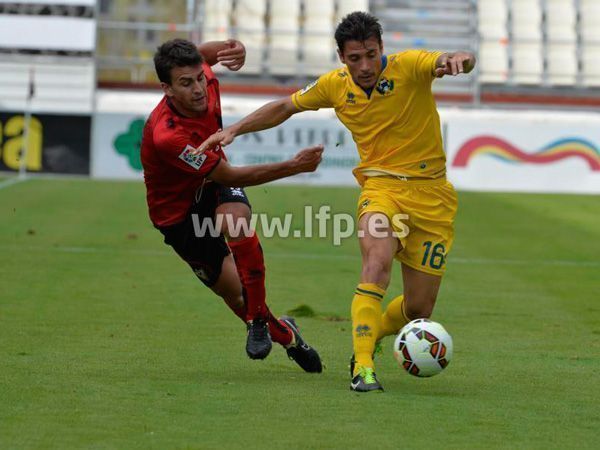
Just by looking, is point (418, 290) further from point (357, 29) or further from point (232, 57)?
point (232, 57)

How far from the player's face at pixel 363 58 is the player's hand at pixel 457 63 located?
391 mm

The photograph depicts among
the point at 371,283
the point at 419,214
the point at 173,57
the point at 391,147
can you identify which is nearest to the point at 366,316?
the point at 371,283

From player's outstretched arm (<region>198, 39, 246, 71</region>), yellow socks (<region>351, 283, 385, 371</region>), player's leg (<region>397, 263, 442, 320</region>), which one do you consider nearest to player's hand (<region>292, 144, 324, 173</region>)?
yellow socks (<region>351, 283, 385, 371</region>)

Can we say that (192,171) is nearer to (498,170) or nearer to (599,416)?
(599,416)

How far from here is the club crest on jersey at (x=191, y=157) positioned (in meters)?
6.96

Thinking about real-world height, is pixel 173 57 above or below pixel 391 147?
above

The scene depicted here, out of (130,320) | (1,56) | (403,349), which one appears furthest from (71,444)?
(1,56)

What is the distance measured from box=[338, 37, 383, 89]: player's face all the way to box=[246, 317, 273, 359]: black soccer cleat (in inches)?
61.3

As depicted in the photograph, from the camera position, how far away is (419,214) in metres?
7.09

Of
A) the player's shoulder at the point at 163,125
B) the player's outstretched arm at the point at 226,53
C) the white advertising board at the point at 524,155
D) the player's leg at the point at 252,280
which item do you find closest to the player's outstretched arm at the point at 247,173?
the player's leg at the point at 252,280

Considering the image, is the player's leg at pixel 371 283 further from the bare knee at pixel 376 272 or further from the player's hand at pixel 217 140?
the player's hand at pixel 217 140

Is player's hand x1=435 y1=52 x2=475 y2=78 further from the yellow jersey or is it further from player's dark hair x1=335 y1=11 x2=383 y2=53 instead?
player's dark hair x1=335 y1=11 x2=383 y2=53

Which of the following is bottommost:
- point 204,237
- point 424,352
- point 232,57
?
point 424,352

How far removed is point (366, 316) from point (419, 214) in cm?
75
